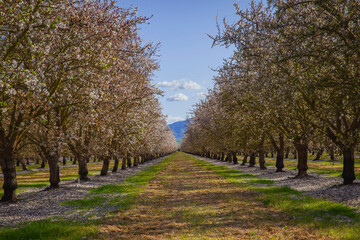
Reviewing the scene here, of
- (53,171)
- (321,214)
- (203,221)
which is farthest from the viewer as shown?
(53,171)

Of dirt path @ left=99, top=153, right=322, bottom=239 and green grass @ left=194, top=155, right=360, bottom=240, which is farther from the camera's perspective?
dirt path @ left=99, top=153, right=322, bottom=239

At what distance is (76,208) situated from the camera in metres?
17.4

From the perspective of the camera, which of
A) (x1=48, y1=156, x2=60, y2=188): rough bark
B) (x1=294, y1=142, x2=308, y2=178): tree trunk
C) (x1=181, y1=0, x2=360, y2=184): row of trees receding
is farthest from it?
(x1=294, y1=142, x2=308, y2=178): tree trunk

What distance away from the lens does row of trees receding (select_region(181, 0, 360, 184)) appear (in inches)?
577

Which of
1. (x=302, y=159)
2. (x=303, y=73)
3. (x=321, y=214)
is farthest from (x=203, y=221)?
(x=302, y=159)

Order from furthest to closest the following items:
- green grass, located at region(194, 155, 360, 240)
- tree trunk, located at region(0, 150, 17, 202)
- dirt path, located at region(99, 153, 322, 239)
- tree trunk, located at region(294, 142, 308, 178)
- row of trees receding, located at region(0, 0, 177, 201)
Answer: tree trunk, located at region(294, 142, 308, 178) → tree trunk, located at region(0, 150, 17, 202) → row of trees receding, located at region(0, 0, 177, 201) → dirt path, located at region(99, 153, 322, 239) → green grass, located at region(194, 155, 360, 240)

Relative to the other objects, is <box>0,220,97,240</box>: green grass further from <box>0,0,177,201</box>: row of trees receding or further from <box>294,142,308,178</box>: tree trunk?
<box>294,142,308,178</box>: tree trunk

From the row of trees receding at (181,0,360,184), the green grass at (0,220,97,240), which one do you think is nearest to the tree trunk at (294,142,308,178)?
the row of trees receding at (181,0,360,184)

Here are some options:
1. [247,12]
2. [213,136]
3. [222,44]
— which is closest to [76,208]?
[222,44]

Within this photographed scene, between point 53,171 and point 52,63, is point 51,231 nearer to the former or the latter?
point 52,63

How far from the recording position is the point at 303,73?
18312 mm

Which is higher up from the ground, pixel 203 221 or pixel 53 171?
pixel 53 171

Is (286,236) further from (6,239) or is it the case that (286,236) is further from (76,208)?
(76,208)

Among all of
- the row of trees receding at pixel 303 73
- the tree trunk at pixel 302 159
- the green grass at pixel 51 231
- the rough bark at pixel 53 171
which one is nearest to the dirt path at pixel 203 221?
the green grass at pixel 51 231
